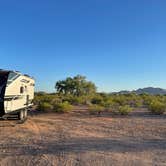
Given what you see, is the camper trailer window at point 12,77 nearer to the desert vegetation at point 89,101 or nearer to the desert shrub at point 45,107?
the desert vegetation at point 89,101

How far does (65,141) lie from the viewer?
11.4 metres

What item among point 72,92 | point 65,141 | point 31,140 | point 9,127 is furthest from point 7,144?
point 72,92

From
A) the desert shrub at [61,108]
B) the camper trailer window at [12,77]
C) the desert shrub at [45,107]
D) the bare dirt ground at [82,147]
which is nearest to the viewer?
the bare dirt ground at [82,147]

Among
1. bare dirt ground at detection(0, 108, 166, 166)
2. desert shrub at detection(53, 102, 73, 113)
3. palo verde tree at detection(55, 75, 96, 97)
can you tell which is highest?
palo verde tree at detection(55, 75, 96, 97)

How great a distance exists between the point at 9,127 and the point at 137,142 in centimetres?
663

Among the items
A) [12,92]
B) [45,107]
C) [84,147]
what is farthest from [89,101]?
[84,147]

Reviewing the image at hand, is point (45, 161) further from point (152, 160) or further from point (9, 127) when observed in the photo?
point (9, 127)

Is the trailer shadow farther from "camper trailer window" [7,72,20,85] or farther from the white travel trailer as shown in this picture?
"camper trailer window" [7,72,20,85]

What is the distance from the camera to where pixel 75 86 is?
59.9 metres

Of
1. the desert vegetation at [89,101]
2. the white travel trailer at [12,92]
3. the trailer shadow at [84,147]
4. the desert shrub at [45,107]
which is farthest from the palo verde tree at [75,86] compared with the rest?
the trailer shadow at [84,147]

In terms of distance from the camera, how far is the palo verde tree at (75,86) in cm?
5975

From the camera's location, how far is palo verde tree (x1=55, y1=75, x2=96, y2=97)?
5975 cm

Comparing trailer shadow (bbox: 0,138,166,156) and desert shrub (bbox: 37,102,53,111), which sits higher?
desert shrub (bbox: 37,102,53,111)

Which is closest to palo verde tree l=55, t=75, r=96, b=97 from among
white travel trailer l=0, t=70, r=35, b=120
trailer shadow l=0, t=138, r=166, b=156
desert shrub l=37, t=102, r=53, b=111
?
desert shrub l=37, t=102, r=53, b=111
